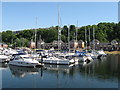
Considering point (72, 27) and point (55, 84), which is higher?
point (72, 27)

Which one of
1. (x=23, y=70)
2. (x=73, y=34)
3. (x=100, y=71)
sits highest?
(x=73, y=34)

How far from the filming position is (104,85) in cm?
2469

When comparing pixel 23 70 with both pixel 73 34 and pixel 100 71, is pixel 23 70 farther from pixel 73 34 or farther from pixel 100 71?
pixel 73 34

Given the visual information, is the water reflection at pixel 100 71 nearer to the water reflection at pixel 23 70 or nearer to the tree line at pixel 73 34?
the water reflection at pixel 23 70

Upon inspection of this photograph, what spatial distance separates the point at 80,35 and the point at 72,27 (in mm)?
15152

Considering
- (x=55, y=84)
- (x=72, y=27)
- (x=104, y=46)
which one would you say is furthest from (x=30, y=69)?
(x=72, y=27)

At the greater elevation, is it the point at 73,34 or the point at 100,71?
the point at 73,34

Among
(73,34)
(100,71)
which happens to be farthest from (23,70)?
(73,34)

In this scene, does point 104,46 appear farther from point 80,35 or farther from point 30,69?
point 30,69

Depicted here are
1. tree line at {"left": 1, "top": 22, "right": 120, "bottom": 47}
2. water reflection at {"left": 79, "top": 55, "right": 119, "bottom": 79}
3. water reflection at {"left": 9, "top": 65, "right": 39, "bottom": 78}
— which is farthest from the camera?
tree line at {"left": 1, "top": 22, "right": 120, "bottom": 47}

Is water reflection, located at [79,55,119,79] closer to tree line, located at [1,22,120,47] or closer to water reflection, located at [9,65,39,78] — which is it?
water reflection, located at [9,65,39,78]

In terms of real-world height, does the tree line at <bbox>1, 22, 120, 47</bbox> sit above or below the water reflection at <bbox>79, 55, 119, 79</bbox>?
above

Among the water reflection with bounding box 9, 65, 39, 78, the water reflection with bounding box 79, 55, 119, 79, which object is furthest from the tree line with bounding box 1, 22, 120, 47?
the water reflection with bounding box 9, 65, 39, 78

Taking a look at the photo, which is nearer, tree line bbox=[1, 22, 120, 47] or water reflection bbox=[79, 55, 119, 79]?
water reflection bbox=[79, 55, 119, 79]
